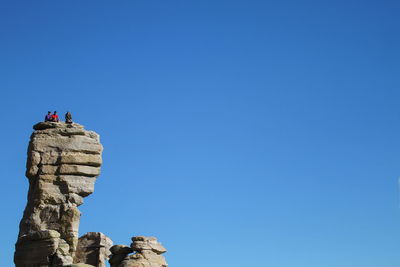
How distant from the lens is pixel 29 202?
133 feet

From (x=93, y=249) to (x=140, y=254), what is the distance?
4227 millimetres

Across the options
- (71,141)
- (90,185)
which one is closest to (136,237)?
(90,185)

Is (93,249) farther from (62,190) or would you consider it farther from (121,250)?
(62,190)

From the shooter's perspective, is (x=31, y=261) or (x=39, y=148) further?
(x=39, y=148)

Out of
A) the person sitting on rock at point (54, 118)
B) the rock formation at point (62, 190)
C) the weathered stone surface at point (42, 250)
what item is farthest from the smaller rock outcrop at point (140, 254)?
the person sitting on rock at point (54, 118)

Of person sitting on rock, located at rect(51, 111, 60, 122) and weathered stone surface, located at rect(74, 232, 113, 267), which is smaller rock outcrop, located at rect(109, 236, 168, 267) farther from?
person sitting on rock, located at rect(51, 111, 60, 122)

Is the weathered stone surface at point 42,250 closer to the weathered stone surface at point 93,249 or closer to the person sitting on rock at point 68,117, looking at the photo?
the weathered stone surface at point 93,249

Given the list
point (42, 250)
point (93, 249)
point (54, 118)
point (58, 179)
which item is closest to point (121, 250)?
point (93, 249)

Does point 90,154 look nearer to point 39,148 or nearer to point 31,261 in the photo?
point 39,148

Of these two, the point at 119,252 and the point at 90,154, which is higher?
the point at 90,154

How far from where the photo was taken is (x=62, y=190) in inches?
1586

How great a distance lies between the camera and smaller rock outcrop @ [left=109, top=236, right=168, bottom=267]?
41.3 metres

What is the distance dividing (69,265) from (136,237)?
7581 millimetres

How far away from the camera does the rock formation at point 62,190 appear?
38938 millimetres
